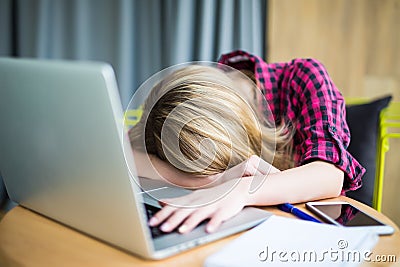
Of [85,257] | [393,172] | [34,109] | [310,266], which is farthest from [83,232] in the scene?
[393,172]

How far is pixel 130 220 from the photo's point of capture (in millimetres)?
518

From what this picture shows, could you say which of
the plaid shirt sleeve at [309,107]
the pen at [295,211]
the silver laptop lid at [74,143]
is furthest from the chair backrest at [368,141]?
the silver laptop lid at [74,143]

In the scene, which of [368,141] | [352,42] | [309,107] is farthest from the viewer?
[352,42]

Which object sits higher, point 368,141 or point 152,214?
point 152,214

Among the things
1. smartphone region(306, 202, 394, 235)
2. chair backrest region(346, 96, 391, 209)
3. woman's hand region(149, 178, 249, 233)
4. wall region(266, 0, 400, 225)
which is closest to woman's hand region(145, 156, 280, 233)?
woman's hand region(149, 178, 249, 233)

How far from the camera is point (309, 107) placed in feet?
3.50

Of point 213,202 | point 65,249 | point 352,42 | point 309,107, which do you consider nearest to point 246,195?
point 213,202

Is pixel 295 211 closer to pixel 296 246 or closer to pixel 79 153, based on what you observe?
pixel 296 246

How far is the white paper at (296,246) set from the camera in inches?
21.7

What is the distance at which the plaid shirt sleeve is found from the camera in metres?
0.92

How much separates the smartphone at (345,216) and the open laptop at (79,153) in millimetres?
113

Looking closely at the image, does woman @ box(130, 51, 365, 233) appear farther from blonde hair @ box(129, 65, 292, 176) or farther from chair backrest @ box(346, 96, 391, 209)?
chair backrest @ box(346, 96, 391, 209)

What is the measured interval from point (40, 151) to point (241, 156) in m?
0.38

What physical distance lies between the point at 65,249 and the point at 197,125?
0.96ft
